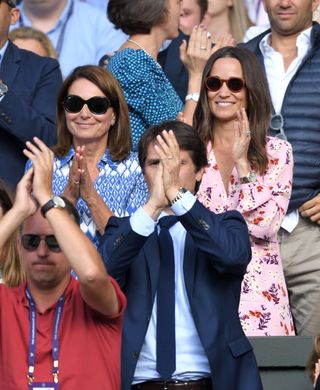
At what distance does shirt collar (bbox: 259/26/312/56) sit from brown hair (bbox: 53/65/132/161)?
4.90 ft

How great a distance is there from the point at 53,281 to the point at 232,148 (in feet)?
7.30

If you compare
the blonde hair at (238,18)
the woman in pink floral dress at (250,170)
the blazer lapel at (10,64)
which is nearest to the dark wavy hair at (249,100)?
the woman in pink floral dress at (250,170)

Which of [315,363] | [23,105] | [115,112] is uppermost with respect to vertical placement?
[23,105]

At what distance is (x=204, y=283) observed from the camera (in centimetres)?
586

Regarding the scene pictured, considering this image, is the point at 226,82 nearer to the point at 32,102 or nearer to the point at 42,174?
the point at 32,102

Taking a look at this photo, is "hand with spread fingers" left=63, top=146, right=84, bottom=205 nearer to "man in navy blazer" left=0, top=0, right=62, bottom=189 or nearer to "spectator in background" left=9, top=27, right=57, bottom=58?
"man in navy blazer" left=0, top=0, right=62, bottom=189

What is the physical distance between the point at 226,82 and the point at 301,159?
730 mm

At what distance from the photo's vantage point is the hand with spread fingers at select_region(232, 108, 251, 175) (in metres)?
6.88

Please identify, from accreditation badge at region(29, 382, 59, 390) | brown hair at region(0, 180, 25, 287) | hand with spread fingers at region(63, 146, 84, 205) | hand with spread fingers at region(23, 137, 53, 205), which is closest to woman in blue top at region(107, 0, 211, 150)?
hand with spread fingers at region(63, 146, 84, 205)

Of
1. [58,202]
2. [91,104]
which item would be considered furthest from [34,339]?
[91,104]

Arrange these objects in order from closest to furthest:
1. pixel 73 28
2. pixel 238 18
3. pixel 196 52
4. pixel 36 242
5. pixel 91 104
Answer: pixel 36 242 → pixel 91 104 → pixel 196 52 → pixel 73 28 → pixel 238 18

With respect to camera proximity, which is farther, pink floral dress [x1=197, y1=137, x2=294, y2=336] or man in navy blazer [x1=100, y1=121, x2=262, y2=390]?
pink floral dress [x1=197, y1=137, x2=294, y2=336]

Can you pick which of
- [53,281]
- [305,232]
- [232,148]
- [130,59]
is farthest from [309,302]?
[53,281]

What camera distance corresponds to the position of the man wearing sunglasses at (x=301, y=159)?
770 cm
